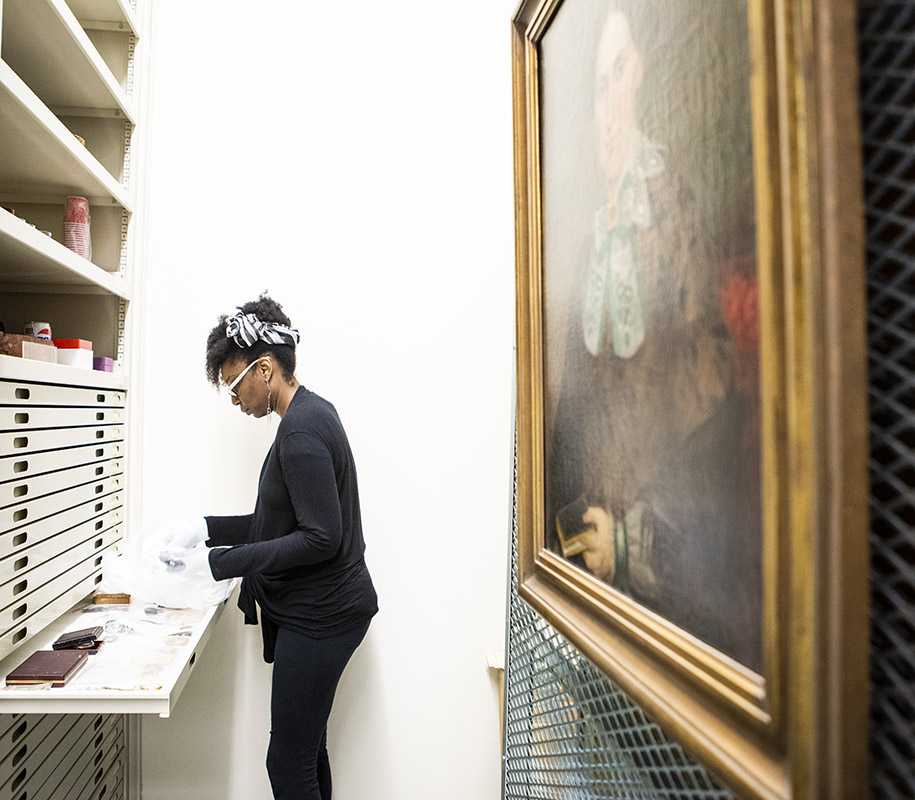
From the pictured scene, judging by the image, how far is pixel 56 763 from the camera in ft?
4.78

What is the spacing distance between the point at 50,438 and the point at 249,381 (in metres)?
0.46

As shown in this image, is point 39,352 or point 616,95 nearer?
point 616,95

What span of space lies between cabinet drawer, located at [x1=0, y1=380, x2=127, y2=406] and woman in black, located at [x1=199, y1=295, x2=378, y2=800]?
294 millimetres

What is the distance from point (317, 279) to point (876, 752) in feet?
6.44

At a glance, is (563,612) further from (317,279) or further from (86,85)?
(86,85)

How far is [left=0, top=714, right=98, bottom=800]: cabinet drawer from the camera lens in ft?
4.27

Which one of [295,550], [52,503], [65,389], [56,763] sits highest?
[65,389]

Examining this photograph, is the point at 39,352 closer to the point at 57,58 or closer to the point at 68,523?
the point at 68,523

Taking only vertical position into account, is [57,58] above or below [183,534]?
above

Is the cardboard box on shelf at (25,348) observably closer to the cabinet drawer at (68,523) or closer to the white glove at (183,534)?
the cabinet drawer at (68,523)

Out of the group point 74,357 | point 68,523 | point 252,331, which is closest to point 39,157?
point 74,357

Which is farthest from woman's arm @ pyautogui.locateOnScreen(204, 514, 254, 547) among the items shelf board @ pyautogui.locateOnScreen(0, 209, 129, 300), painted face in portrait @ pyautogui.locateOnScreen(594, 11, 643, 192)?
painted face in portrait @ pyautogui.locateOnScreen(594, 11, 643, 192)

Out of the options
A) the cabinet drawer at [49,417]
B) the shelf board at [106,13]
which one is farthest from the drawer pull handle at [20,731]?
A: the shelf board at [106,13]

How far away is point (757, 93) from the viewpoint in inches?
11.6
